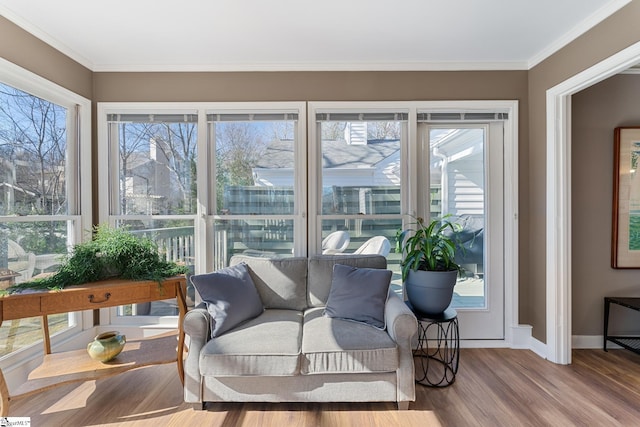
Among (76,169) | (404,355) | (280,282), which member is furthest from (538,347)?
(76,169)

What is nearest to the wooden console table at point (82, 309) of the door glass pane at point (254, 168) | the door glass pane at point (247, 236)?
the door glass pane at point (247, 236)

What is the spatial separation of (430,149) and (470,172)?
0.44m

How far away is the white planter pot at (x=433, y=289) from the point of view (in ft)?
7.81

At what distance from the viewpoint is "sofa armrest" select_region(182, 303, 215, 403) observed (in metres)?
2.02

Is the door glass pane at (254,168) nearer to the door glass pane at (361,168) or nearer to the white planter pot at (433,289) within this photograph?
the door glass pane at (361,168)

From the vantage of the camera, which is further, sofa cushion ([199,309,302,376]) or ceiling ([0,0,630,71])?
ceiling ([0,0,630,71])

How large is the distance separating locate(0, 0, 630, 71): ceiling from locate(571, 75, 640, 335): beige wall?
0.69 m

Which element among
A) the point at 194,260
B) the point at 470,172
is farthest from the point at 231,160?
the point at 470,172

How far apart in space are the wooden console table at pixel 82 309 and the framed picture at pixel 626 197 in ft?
12.2

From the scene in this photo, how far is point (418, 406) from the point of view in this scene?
206 centimetres

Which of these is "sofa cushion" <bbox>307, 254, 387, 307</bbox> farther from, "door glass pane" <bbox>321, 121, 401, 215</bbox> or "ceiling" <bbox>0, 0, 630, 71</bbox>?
"ceiling" <bbox>0, 0, 630, 71</bbox>

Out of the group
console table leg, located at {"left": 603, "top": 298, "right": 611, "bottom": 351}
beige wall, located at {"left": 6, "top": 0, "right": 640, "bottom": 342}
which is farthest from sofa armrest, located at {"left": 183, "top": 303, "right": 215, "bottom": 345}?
console table leg, located at {"left": 603, "top": 298, "right": 611, "bottom": 351}

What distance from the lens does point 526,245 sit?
2924 millimetres

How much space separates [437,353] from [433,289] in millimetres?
835
